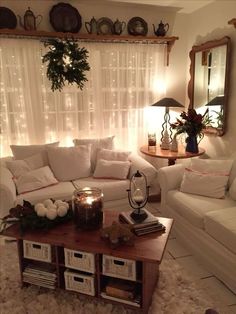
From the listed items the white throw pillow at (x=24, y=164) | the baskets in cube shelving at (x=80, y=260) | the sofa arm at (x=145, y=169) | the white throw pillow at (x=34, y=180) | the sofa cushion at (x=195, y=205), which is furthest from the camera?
the sofa arm at (x=145, y=169)

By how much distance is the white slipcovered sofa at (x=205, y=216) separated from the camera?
2146mm

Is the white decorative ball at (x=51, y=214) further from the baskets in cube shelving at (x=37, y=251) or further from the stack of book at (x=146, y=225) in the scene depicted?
the stack of book at (x=146, y=225)

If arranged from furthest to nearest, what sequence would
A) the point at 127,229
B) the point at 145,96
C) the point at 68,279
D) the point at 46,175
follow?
the point at 145,96 → the point at 46,175 → the point at 68,279 → the point at 127,229

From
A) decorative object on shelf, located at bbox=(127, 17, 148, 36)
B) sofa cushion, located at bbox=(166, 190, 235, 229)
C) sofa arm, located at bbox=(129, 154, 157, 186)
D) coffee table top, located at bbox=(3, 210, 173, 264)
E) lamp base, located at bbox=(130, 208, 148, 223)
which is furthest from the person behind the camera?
decorative object on shelf, located at bbox=(127, 17, 148, 36)

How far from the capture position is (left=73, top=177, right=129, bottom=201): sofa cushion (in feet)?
10.3

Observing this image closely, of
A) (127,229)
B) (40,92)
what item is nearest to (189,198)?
(127,229)

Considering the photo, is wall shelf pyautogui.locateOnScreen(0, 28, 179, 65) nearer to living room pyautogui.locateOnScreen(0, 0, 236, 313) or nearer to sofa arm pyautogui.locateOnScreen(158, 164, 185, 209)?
living room pyautogui.locateOnScreen(0, 0, 236, 313)

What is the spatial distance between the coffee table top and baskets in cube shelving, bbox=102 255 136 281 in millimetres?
77

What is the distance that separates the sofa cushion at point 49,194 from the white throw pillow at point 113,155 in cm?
60

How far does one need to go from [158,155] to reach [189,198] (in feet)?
2.79

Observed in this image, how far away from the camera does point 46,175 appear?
317cm

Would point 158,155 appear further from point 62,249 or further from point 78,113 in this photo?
point 62,249

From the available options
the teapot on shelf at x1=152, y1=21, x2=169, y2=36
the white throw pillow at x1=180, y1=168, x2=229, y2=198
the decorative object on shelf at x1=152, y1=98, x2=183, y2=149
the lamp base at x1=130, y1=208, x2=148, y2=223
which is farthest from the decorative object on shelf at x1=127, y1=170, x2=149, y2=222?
the teapot on shelf at x1=152, y1=21, x2=169, y2=36

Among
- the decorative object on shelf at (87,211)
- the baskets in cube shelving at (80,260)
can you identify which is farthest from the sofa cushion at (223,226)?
the baskets in cube shelving at (80,260)
